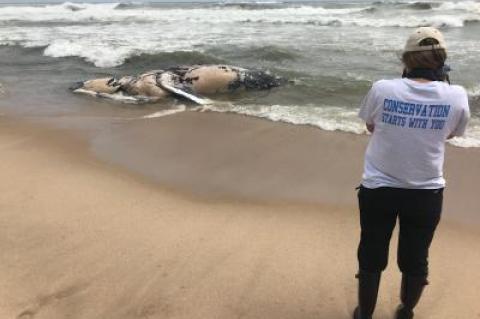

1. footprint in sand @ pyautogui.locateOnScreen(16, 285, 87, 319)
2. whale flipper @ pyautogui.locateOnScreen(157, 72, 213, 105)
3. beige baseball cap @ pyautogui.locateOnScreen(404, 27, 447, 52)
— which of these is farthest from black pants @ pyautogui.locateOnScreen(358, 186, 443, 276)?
whale flipper @ pyautogui.locateOnScreen(157, 72, 213, 105)

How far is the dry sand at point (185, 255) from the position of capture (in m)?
3.52

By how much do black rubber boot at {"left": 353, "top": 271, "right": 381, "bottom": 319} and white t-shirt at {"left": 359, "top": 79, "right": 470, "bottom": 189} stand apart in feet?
1.80

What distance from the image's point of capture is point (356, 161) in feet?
20.2

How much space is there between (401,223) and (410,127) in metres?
0.53

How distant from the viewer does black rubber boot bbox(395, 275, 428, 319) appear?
10.3ft

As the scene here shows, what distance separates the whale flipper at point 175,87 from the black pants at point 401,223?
6.08 m

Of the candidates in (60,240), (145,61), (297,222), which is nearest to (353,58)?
(145,61)

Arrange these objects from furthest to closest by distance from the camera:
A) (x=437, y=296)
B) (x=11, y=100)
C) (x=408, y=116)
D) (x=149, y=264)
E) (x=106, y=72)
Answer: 1. (x=106, y=72)
2. (x=11, y=100)
3. (x=149, y=264)
4. (x=437, y=296)
5. (x=408, y=116)

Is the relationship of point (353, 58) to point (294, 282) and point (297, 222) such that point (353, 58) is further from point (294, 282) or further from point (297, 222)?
point (294, 282)

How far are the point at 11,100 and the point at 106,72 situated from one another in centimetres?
338

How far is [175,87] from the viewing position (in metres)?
9.49

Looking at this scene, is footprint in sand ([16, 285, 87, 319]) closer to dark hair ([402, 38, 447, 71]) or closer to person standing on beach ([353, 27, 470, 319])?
person standing on beach ([353, 27, 470, 319])

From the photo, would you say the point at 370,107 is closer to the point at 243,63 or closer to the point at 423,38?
the point at 423,38

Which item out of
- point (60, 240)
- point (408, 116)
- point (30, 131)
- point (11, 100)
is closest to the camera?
point (408, 116)
